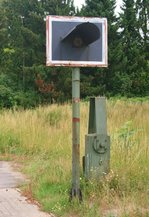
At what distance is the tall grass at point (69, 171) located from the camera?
582cm

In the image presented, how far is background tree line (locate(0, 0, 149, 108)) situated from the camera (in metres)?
39.9

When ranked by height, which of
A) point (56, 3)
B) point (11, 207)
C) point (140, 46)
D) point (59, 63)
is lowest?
point (11, 207)

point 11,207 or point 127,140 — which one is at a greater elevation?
point 127,140

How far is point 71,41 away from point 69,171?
2.03m

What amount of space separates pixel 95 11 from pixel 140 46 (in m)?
6.24

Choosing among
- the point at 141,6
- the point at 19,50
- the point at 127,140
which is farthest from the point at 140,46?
the point at 127,140

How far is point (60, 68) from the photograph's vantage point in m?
39.6

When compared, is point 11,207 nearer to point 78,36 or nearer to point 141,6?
point 78,36

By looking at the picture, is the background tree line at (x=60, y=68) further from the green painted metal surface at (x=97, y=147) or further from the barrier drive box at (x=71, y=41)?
the barrier drive box at (x=71, y=41)

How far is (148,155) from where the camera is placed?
7.37 m

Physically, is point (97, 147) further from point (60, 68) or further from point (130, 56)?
point (130, 56)

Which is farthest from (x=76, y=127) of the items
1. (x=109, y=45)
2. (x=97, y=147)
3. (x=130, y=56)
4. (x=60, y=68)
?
(x=130, y=56)

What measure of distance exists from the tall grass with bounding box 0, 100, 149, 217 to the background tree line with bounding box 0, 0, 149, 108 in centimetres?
2656

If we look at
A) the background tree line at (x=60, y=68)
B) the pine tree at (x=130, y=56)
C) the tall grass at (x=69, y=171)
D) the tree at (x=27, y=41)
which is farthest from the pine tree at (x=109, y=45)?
the tall grass at (x=69, y=171)
